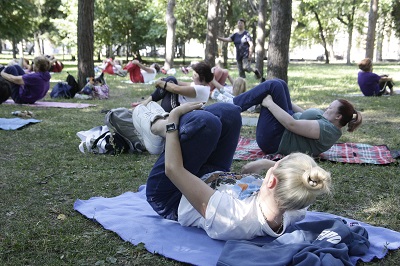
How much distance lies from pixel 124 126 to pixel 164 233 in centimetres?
239

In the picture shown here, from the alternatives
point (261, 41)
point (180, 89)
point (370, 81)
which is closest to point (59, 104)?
point (180, 89)

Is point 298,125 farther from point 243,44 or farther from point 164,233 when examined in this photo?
point 243,44

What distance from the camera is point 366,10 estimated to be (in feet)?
129

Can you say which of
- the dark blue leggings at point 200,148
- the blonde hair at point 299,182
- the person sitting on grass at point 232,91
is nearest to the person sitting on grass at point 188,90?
the person sitting on grass at point 232,91

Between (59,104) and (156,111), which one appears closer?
(156,111)

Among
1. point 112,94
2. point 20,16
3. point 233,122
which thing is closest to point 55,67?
point 20,16

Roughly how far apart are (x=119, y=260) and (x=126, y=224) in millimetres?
435

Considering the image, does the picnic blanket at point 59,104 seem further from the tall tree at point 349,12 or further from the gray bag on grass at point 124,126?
the tall tree at point 349,12

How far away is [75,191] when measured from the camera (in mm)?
3896

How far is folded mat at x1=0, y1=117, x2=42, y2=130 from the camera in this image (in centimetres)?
659

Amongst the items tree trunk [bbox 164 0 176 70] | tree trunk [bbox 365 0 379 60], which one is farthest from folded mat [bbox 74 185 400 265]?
tree trunk [bbox 365 0 379 60]

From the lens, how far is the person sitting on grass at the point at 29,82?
8.95 m

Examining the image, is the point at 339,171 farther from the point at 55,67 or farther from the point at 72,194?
the point at 55,67

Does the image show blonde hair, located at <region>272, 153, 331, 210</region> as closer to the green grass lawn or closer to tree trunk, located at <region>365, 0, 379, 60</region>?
the green grass lawn
